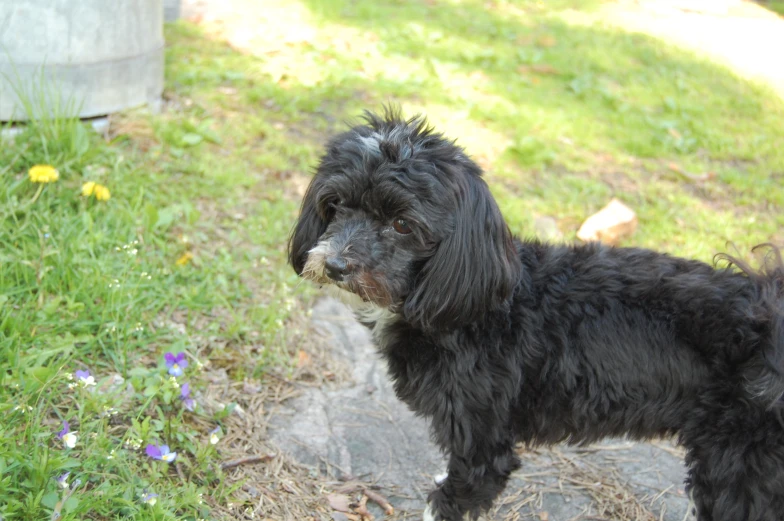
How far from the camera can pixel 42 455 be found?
227 cm

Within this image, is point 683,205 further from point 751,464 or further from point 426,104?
point 751,464

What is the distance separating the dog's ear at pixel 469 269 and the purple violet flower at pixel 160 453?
1.04 metres

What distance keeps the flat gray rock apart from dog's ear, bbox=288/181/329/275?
69 centimetres

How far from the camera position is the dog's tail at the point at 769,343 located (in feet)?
7.02

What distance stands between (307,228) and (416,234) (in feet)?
1.86

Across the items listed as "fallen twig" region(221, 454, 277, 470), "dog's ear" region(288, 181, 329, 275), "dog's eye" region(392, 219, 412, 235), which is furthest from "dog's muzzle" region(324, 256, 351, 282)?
"fallen twig" region(221, 454, 277, 470)

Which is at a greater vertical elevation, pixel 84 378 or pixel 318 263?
pixel 318 263

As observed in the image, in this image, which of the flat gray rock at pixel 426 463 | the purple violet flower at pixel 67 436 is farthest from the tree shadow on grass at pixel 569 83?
the purple violet flower at pixel 67 436

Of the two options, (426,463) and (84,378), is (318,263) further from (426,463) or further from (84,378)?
(426,463)

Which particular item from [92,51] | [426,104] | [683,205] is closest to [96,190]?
[92,51]

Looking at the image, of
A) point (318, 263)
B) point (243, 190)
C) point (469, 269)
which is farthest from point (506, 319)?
point (243, 190)

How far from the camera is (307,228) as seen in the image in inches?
111

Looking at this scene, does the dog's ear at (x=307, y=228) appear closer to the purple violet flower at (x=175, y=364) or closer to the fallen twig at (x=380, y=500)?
the purple violet flower at (x=175, y=364)

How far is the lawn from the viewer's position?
2.60m
